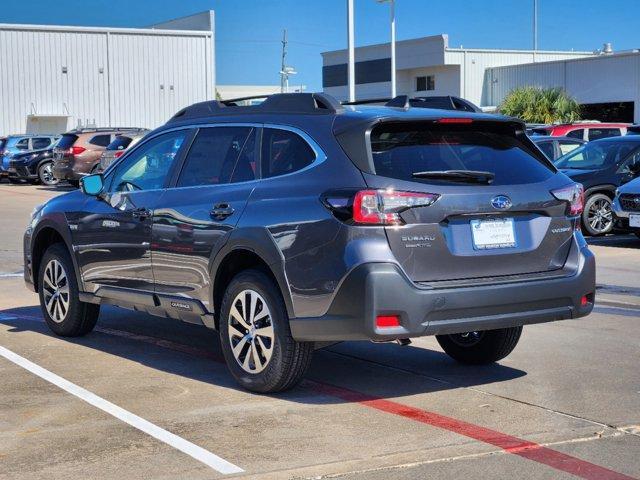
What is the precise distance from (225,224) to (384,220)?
124 centimetres

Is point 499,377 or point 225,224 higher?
point 225,224

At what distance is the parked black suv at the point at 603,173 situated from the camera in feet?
56.5

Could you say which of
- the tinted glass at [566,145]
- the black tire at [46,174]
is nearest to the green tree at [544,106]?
the black tire at [46,174]

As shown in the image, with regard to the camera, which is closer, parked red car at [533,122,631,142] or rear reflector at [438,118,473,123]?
rear reflector at [438,118,473,123]

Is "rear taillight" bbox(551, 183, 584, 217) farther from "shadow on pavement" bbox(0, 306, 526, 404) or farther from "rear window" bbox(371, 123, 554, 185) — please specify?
"shadow on pavement" bbox(0, 306, 526, 404)

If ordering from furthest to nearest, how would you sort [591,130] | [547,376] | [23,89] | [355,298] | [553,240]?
[23,89] < [591,130] < [547,376] < [553,240] < [355,298]

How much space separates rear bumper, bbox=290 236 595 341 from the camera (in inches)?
229

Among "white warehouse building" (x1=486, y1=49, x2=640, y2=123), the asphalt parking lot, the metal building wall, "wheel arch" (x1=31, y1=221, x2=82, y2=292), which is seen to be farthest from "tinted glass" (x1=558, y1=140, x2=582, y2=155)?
the metal building wall

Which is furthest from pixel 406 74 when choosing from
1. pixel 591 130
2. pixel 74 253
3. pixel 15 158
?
pixel 74 253

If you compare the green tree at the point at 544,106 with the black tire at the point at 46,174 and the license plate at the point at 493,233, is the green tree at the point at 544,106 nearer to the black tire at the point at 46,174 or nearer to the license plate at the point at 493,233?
the black tire at the point at 46,174

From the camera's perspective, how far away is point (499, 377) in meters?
7.07

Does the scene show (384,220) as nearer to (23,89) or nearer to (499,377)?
(499,377)

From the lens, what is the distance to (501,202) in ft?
20.3

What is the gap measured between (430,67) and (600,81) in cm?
1574
